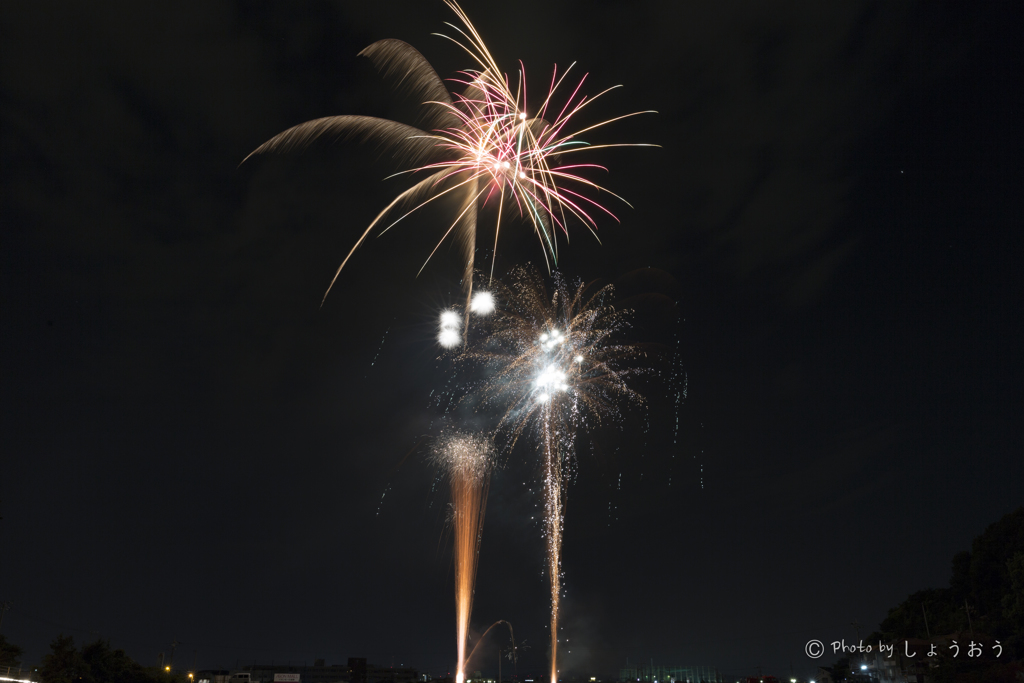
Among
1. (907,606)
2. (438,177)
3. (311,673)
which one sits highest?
(438,177)

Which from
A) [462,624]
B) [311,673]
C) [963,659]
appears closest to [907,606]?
[963,659]

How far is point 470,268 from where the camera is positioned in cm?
2598

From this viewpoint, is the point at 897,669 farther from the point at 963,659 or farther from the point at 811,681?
the point at 811,681

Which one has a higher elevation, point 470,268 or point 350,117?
point 350,117

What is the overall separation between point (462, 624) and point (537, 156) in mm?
28196

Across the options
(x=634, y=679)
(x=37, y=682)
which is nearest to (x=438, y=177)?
(x=37, y=682)

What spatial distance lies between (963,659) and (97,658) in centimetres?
6225

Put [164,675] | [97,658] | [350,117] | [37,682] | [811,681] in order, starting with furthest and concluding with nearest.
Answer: [811,681] < [164,675] < [97,658] < [37,682] < [350,117]

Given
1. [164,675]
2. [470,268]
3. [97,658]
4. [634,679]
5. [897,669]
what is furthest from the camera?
[634,679]

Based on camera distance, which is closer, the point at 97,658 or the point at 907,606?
the point at 97,658

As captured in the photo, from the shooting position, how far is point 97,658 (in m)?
44.4

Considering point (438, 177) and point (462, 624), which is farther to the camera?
point (462, 624)

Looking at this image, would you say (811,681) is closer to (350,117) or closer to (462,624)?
(462,624)

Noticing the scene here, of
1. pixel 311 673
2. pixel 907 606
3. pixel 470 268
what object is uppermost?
pixel 470 268
